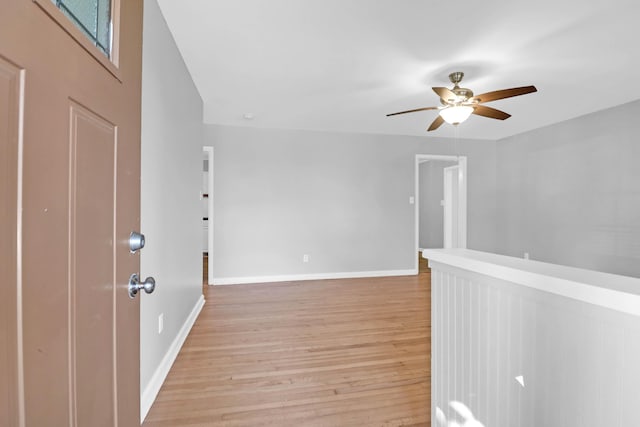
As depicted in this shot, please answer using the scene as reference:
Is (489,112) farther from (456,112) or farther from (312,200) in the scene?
(312,200)

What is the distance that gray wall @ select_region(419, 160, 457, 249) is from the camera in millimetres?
7258

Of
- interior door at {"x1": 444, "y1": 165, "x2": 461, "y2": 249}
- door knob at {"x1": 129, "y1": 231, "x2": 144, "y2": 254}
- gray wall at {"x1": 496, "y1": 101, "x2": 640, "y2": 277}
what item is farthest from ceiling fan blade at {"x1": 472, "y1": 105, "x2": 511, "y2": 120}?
interior door at {"x1": 444, "y1": 165, "x2": 461, "y2": 249}

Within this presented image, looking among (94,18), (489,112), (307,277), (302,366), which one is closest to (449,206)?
(307,277)

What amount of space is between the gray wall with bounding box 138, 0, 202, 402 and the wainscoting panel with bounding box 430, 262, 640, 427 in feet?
5.00

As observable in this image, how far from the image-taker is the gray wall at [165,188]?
169 centimetres

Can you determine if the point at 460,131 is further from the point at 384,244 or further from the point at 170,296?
the point at 170,296

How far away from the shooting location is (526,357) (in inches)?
40.0

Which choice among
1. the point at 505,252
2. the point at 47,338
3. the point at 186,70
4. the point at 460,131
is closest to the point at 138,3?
the point at 47,338

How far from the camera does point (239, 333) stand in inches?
108

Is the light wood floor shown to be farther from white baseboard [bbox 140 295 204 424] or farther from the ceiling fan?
the ceiling fan

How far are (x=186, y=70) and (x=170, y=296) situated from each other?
1.88 metres

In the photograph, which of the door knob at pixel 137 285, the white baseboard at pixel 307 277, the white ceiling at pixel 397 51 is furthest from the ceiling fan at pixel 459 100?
the white baseboard at pixel 307 277

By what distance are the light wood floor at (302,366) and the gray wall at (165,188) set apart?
0.96 ft

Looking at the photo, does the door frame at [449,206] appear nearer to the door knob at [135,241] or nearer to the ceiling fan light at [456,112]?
the ceiling fan light at [456,112]
